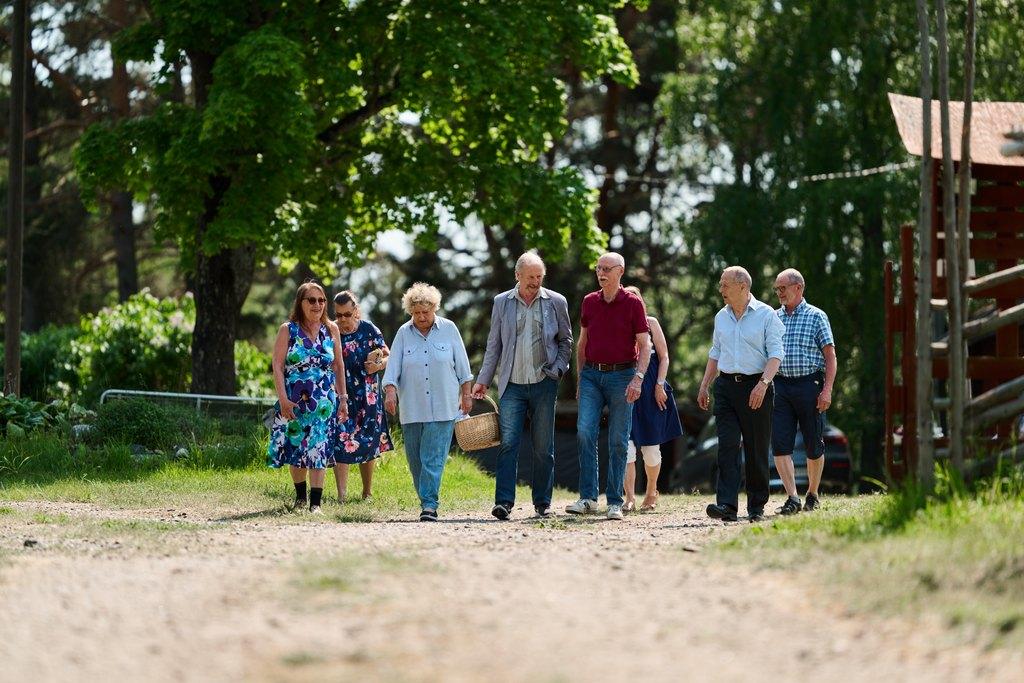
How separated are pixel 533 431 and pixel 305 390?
177cm

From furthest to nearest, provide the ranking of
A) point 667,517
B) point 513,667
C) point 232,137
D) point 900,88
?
1. point 900,88
2. point 232,137
3. point 667,517
4. point 513,667

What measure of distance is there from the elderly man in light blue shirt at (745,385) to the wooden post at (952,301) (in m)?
1.81

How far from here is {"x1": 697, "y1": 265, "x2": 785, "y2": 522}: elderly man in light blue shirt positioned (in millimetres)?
11180

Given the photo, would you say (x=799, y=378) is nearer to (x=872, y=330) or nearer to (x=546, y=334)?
(x=546, y=334)

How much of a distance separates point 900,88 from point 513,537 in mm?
19339

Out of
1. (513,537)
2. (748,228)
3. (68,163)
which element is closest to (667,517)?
(513,537)

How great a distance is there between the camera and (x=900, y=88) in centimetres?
2711

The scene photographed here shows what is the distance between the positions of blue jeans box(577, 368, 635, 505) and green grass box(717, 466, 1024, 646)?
222 cm

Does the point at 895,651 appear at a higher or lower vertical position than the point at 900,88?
lower

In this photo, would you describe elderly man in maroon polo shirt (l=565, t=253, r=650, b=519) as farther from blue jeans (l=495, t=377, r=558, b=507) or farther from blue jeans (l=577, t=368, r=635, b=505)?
blue jeans (l=495, t=377, r=558, b=507)

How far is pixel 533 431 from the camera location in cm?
1191

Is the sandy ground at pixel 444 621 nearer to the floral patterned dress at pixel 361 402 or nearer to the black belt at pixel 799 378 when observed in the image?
the black belt at pixel 799 378

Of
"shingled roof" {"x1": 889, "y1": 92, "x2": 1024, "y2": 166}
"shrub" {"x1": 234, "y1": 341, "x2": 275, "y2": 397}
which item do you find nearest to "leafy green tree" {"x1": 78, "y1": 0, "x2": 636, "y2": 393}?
"shrub" {"x1": 234, "y1": 341, "x2": 275, "y2": 397}

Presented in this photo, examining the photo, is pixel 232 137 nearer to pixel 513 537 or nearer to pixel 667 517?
pixel 667 517
